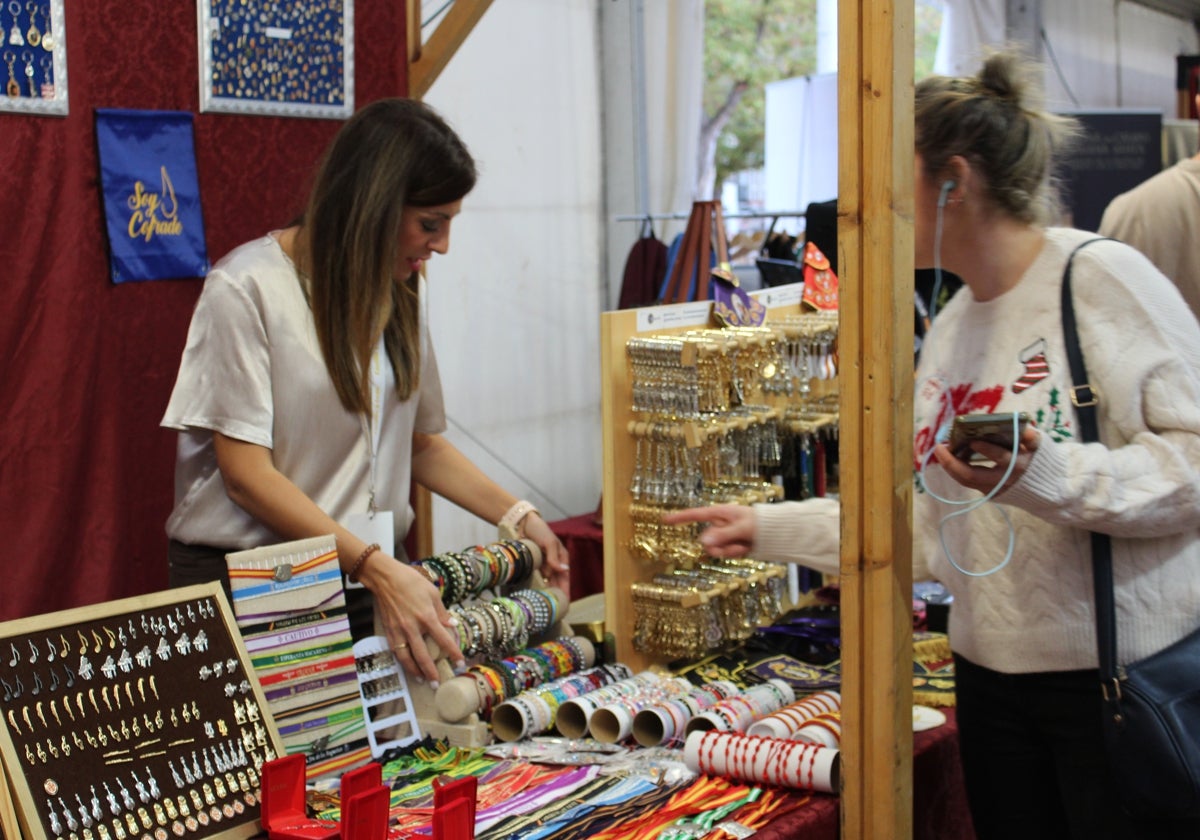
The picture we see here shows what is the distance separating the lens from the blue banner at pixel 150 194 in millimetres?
2977

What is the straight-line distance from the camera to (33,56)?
2.77 meters

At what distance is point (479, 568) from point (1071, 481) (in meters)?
1.12

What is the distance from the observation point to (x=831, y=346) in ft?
10.1

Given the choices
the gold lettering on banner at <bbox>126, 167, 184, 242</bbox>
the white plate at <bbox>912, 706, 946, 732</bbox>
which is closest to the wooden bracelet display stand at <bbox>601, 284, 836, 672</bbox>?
the white plate at <bbox>912, 706, 946, 732</bbox>

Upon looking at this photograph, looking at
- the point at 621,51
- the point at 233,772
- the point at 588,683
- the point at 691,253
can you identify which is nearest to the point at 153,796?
the point at 233,772

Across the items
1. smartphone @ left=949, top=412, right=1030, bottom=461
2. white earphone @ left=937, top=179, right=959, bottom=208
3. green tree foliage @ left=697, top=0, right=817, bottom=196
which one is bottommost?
smartphone @ left=949, top=412, right=1030, bottom=461

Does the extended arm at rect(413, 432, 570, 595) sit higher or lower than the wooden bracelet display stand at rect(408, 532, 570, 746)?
higher

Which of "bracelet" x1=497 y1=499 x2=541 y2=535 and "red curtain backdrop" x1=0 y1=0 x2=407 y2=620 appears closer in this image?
"bracelet" x1=497 y1=499 x2=541 y2=535

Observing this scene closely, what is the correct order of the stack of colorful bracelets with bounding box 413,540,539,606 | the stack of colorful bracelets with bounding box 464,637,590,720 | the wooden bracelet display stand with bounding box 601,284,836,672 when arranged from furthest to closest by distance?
the wooden bracelet display stand with bounding box 601,284,836,672, the stack of colorful bracelets with bounding box 413,540,539,606, the stack of colorful bracelets with bounding box 464,637,590,720

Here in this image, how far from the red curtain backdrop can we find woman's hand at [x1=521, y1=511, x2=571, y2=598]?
1.14 m

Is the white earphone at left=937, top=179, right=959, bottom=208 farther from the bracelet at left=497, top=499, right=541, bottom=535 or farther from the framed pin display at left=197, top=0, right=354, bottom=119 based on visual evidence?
the framed pin display at left=197, top=0, right=354, bottom=119

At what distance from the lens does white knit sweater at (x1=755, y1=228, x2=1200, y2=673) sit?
157 centimetres

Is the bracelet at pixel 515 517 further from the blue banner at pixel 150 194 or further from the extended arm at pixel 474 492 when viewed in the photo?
the blue banner at pixel 150 194

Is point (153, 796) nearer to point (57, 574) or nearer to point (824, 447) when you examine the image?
point (57, 574)
